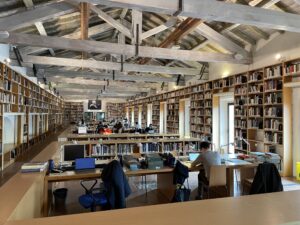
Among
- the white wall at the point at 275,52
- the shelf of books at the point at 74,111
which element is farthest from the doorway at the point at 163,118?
the shelf of books at the point at 74,111

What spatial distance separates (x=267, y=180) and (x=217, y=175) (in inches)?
29.4

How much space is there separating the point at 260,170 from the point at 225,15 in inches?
84.0

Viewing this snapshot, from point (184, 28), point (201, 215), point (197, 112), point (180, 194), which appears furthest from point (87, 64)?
point (201, 215)

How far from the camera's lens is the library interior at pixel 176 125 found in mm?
2018

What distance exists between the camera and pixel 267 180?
3.20 m

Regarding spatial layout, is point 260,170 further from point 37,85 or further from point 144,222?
point 37,85

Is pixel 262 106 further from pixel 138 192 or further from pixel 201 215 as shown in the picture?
pixel 201 215

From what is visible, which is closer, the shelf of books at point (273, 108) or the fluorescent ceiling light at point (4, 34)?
the fluorescent ceiling light at point (4, 34)

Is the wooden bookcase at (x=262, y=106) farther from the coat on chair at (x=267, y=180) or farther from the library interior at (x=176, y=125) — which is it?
the coat on chair at (x=267, y=180)

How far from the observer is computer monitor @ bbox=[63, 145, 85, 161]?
4023 mm

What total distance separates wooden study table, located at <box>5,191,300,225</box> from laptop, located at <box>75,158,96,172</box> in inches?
81.0

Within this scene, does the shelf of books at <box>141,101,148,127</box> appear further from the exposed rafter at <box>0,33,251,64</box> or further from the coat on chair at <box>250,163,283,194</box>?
the coat on chair at <box>250,163,283,194</box>

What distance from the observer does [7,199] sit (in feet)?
6.28

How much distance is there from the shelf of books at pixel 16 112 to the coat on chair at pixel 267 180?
5916mm
